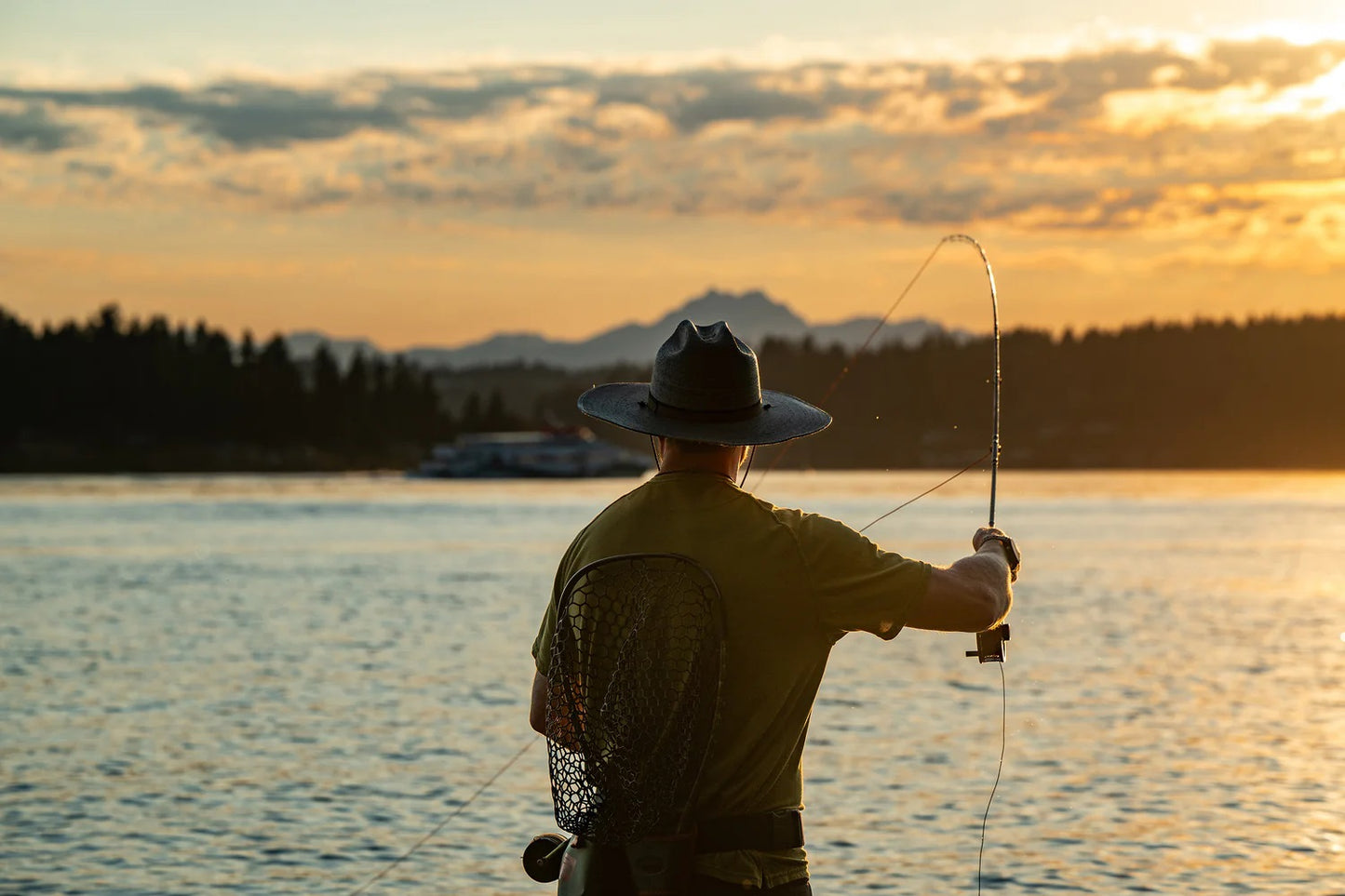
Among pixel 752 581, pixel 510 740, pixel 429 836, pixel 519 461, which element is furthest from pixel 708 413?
pixel 519 461

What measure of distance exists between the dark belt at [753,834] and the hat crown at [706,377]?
936 mm

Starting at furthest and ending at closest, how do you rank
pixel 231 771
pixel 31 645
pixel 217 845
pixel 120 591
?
pixel 120 591 → pixel 31 645 → pixel 231 771 → pixel 217 845

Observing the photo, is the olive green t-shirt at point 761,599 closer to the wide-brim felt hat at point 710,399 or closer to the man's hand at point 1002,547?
the wide-brim felt hat at point 710,399

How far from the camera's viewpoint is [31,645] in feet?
96.2

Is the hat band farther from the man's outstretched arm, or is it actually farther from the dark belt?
the dark belt

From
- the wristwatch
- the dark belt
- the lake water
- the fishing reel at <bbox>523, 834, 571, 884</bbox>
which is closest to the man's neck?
the wristwatch

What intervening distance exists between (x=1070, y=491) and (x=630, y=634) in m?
140

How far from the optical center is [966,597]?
3947mm

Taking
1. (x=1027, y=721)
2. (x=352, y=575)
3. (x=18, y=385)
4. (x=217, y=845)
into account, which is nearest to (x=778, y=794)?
(x=217, y=845)

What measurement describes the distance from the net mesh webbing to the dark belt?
0.08 meters

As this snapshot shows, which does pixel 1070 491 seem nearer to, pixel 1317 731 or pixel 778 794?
pixel 1317 731

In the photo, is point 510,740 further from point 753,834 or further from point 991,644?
point 753,834

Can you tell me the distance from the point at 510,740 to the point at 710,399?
1489 cm

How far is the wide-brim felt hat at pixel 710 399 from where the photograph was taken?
4109mm
